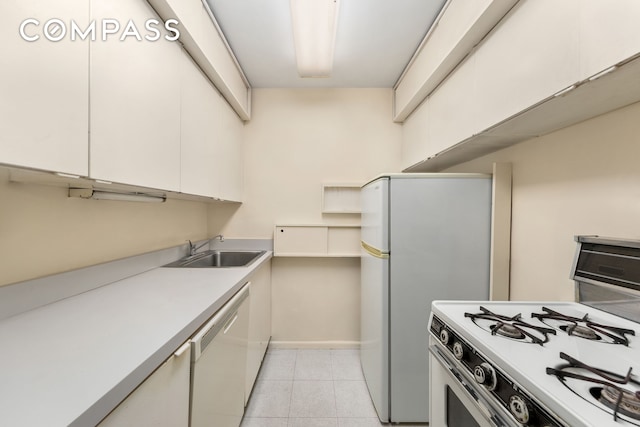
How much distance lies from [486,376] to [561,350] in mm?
249

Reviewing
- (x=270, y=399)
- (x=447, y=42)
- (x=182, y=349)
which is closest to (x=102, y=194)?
(x=182, y=349)

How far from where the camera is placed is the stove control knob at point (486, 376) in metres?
0.68

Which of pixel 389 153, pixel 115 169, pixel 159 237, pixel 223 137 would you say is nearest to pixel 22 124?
pixel 115 169

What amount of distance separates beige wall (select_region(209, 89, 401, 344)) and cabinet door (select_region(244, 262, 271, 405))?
A: 21 centimetres

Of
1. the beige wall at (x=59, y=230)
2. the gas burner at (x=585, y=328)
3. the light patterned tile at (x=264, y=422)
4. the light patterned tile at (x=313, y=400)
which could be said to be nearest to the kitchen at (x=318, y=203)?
the beige wall at (x=59, y=230)

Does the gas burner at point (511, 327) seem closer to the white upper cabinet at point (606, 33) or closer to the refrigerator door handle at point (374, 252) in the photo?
the refrigerator door handle at point (374, 252)

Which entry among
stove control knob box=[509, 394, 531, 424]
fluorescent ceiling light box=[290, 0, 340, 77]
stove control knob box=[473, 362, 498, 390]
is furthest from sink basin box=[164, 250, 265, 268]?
stove control knob box=[509, 394, 531, 424]

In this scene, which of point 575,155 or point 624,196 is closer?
point 624,196

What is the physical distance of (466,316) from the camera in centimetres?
95

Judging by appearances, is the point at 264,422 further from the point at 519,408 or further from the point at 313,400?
the point at 519,408

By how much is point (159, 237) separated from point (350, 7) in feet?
6.46

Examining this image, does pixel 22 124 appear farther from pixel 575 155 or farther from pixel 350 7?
pixel 575 155

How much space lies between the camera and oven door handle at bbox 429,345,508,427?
0.67 meters

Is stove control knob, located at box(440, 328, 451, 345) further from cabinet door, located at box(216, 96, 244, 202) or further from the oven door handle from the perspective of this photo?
cabinet door, located at box(216, 96, 244, 202)
